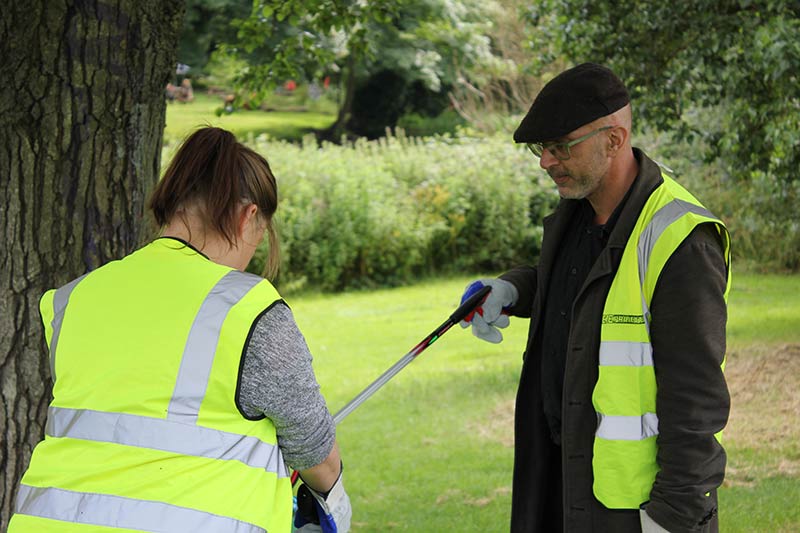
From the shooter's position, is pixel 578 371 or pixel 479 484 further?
pixel 479 484

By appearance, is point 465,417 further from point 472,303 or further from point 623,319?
point 623,319

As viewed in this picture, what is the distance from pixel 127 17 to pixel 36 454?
1.89 metres

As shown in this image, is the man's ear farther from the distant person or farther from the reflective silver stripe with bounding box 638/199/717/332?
the distant person

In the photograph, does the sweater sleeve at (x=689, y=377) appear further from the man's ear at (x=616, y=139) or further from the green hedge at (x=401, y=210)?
the green hedge at (x=401, y=210)

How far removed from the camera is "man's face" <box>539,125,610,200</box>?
2.93 m

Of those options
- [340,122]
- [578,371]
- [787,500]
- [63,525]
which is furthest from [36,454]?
[340,122]

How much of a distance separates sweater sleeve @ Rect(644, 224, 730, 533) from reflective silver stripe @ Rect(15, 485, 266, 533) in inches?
45.2

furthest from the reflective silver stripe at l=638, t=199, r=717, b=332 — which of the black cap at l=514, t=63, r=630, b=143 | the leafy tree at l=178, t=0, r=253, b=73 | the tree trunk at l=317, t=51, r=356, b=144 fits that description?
the tree trunk at l=317, t=51, r=356, b=144

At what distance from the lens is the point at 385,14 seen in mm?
5641

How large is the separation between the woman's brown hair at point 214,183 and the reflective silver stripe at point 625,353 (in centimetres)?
102

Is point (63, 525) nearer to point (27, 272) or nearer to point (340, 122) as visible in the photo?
point (27, 272)

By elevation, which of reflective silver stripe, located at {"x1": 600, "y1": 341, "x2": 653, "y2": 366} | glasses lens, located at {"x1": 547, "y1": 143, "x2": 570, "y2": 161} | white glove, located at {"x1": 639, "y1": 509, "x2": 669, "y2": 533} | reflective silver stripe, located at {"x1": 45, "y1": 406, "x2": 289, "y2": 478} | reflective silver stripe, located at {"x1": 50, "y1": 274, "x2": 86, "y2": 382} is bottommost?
white glove, located at {"x1": 639, "y1": 509, "x2": 669, "y2": 533}

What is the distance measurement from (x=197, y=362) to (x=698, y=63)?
16.1ft

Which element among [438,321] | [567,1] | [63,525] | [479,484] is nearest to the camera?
[63,525]
